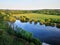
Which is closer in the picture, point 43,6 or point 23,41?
point 23,41

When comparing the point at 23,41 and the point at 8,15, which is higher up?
the point at 8,15

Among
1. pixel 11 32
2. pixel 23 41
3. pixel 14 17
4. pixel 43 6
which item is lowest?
pixel 23 41

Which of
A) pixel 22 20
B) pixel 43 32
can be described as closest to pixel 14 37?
pixel 22 20

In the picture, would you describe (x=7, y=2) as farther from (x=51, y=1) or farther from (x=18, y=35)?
(x=51, y=1)

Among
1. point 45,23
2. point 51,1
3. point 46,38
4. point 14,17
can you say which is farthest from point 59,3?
point 14,17

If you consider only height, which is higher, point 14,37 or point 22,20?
point 22,20

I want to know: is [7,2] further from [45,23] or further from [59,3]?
[59,3]

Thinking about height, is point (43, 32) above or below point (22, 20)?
below

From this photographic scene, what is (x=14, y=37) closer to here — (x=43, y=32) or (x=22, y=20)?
(x=22, y=20)
